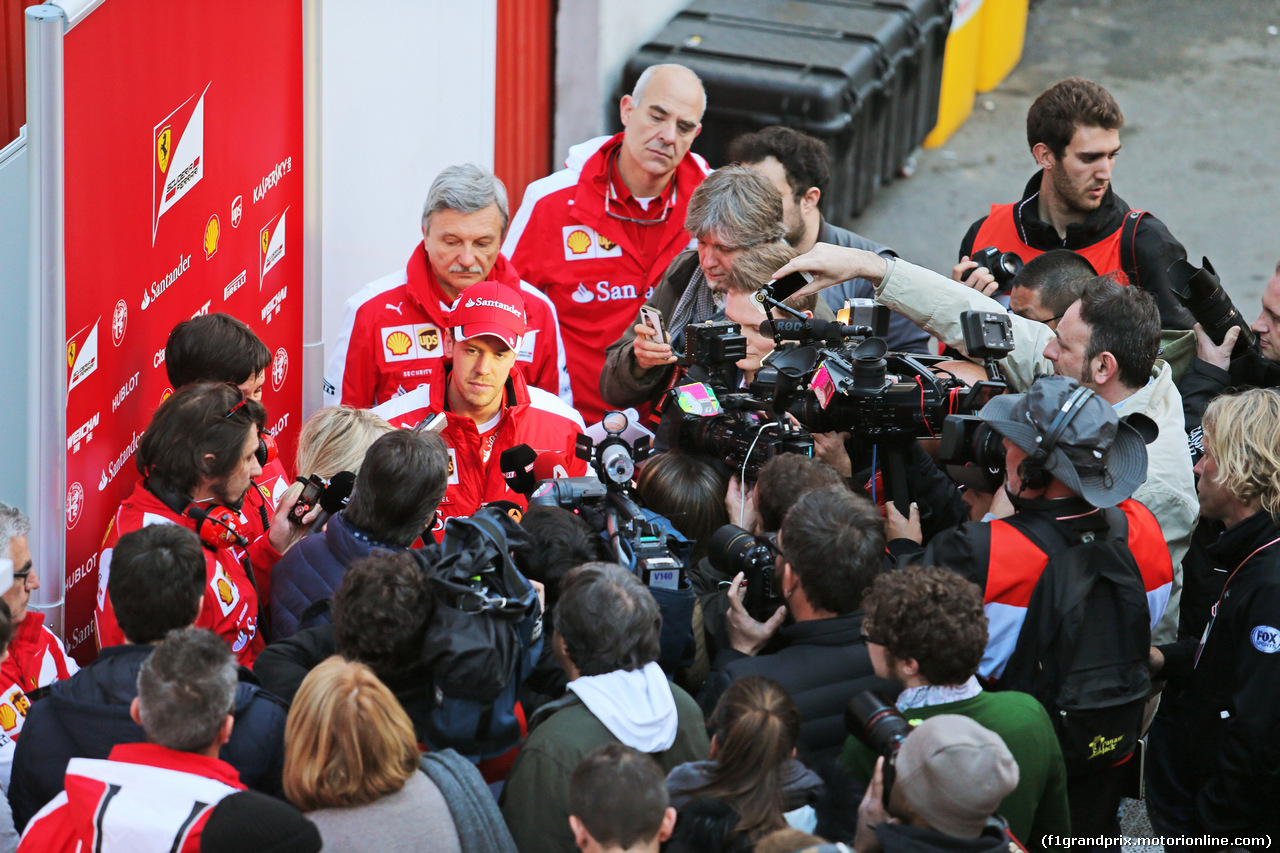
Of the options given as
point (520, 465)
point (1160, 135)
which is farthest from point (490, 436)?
point (1160, 135)

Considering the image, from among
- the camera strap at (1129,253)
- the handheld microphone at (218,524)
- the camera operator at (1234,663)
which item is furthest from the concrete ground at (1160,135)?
the handheld microphone at (218,524)

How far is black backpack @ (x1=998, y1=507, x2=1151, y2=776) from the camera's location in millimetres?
3264

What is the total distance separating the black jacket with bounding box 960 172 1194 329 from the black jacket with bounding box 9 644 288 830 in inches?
135

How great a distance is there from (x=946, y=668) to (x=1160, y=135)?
828cm

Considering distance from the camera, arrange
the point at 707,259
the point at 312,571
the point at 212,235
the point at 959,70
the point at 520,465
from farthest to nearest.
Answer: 1. the point at 959,70
2. the point at 707,259
3. the point at 212,235
4. the point at 520,465
5. the point at 312,571

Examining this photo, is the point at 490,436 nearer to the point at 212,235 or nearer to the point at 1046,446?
the point at 212,235

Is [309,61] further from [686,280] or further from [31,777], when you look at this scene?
[31,777]

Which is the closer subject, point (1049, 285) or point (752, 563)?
point (752, 563)

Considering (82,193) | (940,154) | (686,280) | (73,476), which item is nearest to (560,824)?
(73,476)

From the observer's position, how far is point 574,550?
3.32 meters

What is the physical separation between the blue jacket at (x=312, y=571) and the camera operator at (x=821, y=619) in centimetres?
93

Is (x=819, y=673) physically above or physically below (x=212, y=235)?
below

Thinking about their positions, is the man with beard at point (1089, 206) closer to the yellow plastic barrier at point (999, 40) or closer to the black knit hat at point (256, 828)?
the black knit hat at point (256, 828)

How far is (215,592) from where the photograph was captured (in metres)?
3.35
